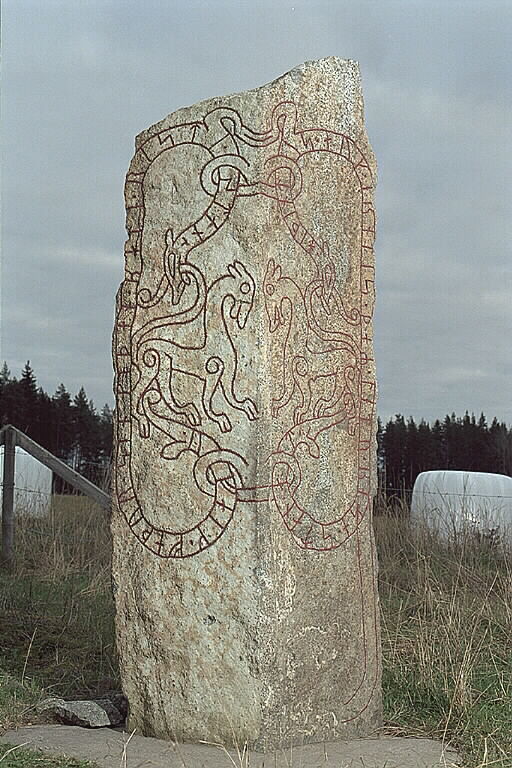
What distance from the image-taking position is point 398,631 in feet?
19.0

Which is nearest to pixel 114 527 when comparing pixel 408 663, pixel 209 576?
pixel 209 576

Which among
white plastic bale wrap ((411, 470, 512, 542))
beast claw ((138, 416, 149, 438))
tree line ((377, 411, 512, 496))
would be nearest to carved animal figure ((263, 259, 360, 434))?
beast claw ((138, 416, 149, 438))

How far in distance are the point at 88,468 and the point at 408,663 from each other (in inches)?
376

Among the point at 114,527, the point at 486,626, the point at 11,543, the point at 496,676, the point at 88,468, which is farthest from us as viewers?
the point at 88,468

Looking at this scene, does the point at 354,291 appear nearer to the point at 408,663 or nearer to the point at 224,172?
the point at 224,172

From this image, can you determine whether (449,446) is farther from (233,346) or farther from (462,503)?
A: (233,346)

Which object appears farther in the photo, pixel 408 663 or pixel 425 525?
pixel 425 525

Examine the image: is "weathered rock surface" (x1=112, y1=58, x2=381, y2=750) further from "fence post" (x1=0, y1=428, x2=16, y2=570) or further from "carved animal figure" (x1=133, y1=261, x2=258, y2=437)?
"fence post" (x1=0, y1=428, x2=16, y2=570)

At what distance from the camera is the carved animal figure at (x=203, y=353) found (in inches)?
162

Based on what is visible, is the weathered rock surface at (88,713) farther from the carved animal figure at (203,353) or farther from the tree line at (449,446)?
the tree line at (449,446)

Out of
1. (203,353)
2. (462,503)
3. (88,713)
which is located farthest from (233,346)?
(462,503)

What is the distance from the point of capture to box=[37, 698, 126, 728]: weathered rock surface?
14.7ft

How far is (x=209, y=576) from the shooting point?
409 centimetres

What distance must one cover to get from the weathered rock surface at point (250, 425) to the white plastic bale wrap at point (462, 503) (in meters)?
4.17
